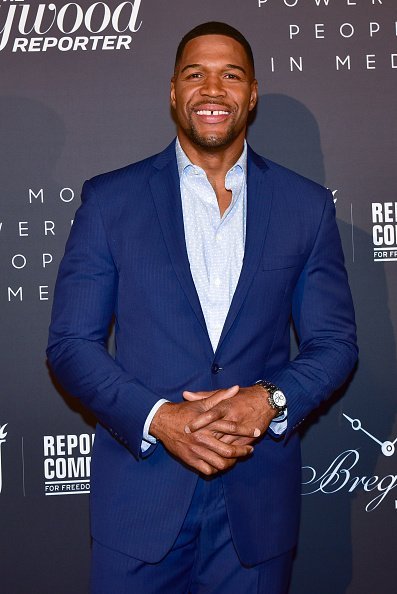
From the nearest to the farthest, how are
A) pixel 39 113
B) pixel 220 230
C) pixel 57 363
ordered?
pixel 57 363 < pixel 220 230 < pixel 39 113

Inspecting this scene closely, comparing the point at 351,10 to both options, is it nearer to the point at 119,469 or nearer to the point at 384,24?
the point at 384,24

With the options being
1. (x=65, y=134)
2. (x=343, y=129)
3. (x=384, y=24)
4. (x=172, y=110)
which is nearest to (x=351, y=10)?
(x=384, y=24)

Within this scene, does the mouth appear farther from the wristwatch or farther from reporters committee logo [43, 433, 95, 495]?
reporters committee logo [43, 433, 95, 495]

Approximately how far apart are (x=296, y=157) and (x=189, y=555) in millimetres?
1486

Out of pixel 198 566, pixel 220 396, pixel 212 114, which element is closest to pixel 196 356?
pixel 220 396

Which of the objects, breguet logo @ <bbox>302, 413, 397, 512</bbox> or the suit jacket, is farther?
breguet logo @ <bbox>302, 413, 397, 512</bbox>

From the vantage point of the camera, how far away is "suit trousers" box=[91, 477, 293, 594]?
2.04 metres

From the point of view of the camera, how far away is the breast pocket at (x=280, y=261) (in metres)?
2.11

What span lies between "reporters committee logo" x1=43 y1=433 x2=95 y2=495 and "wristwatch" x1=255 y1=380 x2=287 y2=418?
A: 1126mm

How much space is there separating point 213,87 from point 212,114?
0.08 m

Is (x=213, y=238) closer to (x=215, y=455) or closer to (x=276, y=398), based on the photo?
(x=276, y=398)

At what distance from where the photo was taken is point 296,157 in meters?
2.90

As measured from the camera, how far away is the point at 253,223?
84.5 inches

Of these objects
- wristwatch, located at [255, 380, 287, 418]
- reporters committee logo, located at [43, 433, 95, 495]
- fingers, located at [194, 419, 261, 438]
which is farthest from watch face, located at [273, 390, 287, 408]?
reporters committee logo, located at [43, 433, 95, 495]
